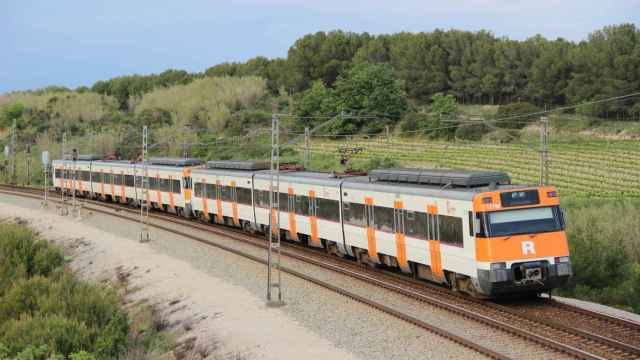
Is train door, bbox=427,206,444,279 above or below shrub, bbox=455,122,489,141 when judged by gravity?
below

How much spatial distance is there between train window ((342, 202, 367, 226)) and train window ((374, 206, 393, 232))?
890 mm

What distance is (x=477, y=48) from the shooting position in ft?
365

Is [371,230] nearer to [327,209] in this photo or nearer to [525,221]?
[327,209]

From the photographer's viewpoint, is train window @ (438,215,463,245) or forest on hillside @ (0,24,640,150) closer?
train window @ (438,215,463,245)

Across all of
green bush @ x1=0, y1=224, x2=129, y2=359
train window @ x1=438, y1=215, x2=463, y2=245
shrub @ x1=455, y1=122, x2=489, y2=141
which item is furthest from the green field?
green bush @ x1=0, y1=224, x2=129, y2=359

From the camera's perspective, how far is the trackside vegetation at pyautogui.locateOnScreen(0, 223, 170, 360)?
19.7 metres

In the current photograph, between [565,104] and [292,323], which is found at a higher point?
[565,104]

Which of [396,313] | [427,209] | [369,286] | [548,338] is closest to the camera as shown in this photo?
[548,338]

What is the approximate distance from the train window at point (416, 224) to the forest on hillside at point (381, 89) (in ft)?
167

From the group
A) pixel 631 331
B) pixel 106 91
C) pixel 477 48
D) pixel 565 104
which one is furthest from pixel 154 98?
pixel 631 331

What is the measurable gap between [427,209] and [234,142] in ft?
210

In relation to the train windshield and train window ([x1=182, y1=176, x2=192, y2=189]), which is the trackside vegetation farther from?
train window ([x1=182, y1=176, x2=192, y2=189])

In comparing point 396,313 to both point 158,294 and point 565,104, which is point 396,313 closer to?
point 158,294

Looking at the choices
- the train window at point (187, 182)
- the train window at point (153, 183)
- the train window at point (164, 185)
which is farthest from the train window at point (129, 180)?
the train window at point (187, 182)
